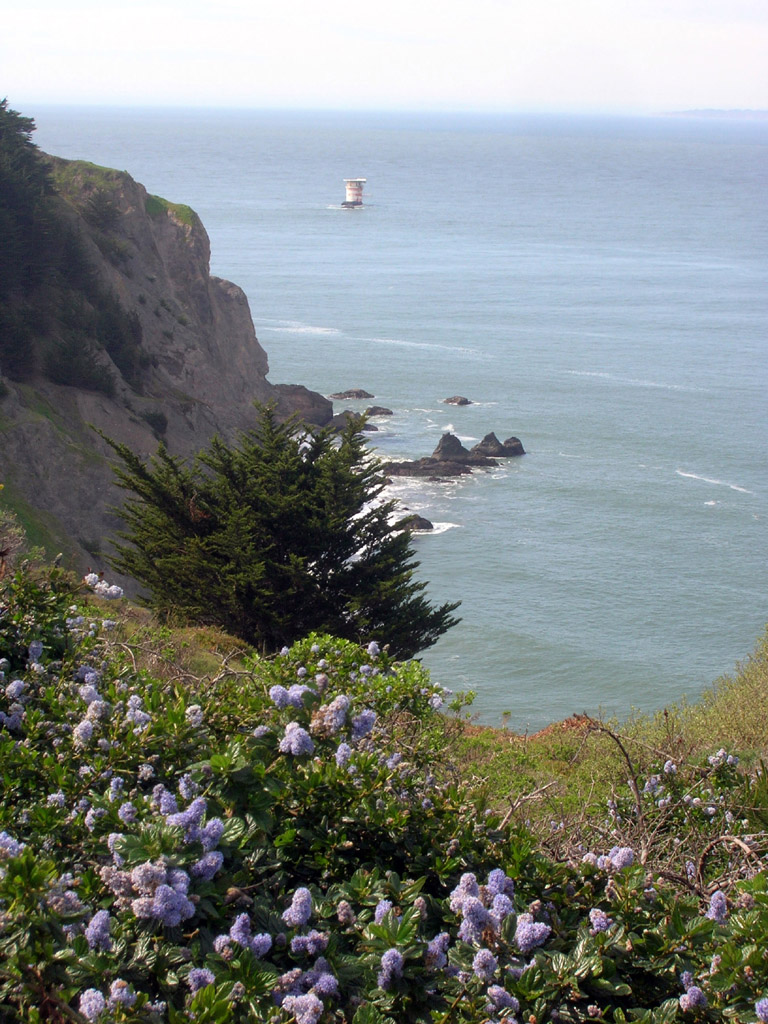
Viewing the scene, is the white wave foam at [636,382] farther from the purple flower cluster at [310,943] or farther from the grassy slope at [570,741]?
the purple flower cluster at [310,943]

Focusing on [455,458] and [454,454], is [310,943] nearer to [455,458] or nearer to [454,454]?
[455,458]

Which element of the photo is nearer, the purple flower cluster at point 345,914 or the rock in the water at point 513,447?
the purple flower cluster at point 345,914

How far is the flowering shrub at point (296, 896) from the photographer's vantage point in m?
3.45

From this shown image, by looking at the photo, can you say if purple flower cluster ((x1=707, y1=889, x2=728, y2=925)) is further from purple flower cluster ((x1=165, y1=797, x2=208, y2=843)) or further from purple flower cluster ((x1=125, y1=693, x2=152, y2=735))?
purple flower cluster ((x1=125, y1=693, x2=152, y2=735))

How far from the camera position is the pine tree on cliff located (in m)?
18.4

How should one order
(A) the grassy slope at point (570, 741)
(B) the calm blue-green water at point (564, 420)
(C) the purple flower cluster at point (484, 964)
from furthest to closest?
1. (B) the calm blue-green water at point (564, 420)
2. (A) the grassy slope at point (570, 741)
3. (C) the purple flower cluster at point (484, 964)

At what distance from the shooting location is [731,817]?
22.8ft

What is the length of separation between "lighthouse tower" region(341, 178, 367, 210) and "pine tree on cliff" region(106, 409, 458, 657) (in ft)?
556

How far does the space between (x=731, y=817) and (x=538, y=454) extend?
172 feet

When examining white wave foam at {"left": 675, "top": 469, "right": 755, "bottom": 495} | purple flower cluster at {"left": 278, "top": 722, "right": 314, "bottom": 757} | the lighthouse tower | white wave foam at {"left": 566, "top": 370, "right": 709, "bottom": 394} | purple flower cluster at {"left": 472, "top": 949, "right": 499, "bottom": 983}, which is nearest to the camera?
purple flower cluster at {"left": 472, "top": 949, "right": 499, "bottom": 983}

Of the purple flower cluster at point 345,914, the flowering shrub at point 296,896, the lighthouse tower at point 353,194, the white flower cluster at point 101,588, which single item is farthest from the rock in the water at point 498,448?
the lighthouse tower at point 353,194

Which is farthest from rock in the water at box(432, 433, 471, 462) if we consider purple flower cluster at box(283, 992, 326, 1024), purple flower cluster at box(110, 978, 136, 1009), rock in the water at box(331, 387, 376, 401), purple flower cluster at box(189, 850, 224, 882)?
purple flower cluster at box(110, 978, 136, 1009)

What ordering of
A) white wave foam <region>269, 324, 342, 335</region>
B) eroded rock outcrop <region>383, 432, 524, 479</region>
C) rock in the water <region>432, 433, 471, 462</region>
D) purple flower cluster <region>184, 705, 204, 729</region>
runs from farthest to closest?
1. white wave foam <region>269, 324, 342, 335</region>
2. rock in the water <region>432, 433, 471, 462</region>
3. eroded rock outcrop <region>383, 432, 524, 479</region>
4. purple flower cluster <region>184, 705, 204, 729</region>

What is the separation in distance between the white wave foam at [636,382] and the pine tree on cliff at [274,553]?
56.9m
